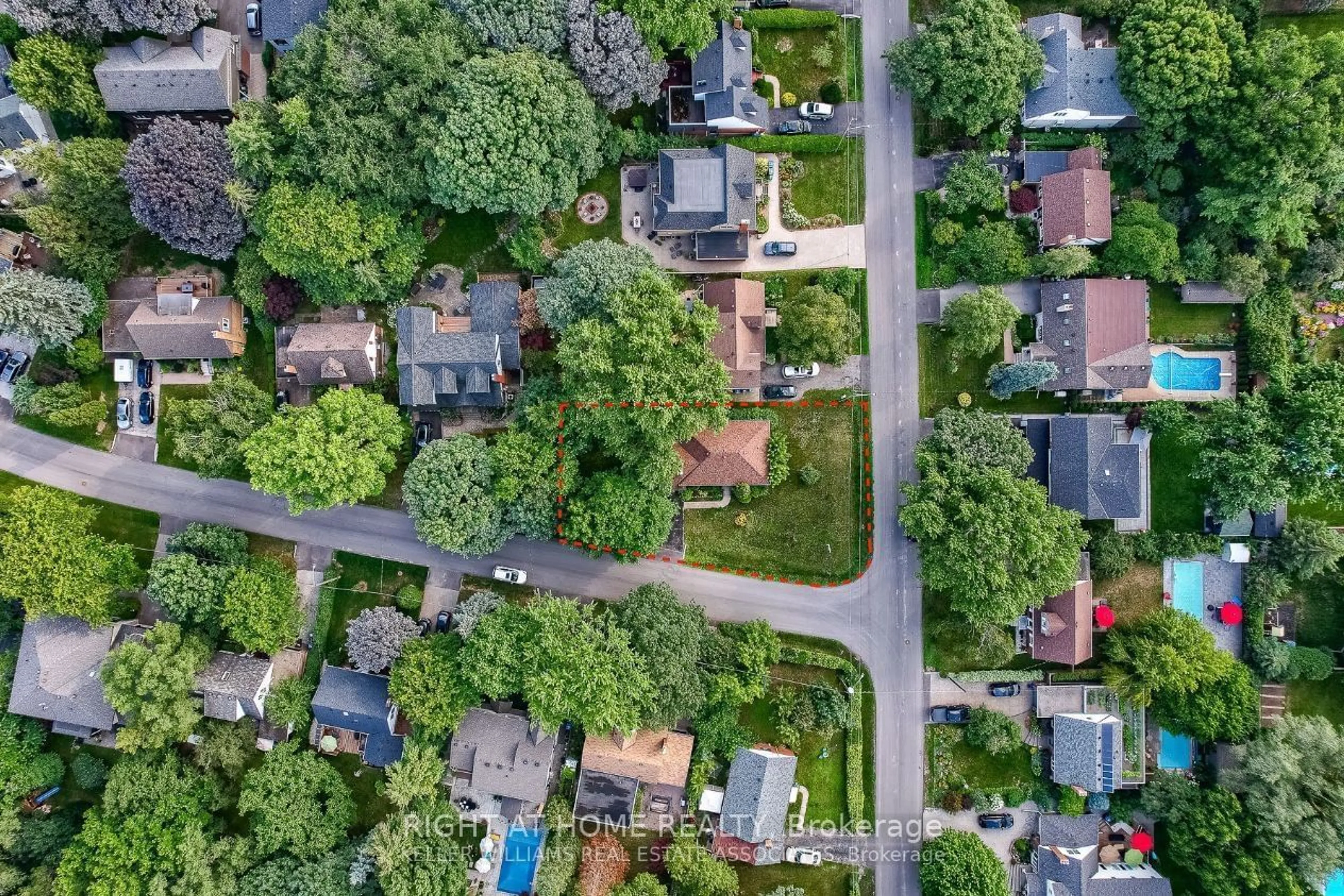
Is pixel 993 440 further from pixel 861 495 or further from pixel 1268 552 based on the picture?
pixel 1268 552

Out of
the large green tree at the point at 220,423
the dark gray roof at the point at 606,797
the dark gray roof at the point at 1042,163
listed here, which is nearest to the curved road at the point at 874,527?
the large green tree at the point at 220,423

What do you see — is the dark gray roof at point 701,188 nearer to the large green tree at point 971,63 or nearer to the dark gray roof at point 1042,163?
the large green tree at point 971,63

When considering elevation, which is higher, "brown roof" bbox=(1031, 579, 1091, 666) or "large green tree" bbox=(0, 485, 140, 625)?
"large green tree" bbox=(0, 485, 140, 625)

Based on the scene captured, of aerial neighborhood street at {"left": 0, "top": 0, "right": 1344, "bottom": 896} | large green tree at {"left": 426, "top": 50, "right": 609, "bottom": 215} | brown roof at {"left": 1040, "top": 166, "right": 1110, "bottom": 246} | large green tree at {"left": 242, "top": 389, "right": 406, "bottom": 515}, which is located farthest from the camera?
brown roof at {"left": 1040, "top": 166, "right": 1110, "bottom": 246}

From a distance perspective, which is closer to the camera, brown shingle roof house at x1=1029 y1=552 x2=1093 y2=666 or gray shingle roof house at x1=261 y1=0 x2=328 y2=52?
brown shingle roof house at x1=1029 y1=552 x2=1093 y2=666

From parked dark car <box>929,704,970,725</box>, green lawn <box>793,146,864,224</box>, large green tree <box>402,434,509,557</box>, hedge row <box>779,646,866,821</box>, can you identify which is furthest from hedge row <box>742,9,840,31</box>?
parked dark car <box>929,704,970,725</box>

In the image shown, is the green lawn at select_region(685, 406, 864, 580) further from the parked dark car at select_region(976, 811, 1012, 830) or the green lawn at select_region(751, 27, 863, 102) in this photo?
the green lawn at select_region(751, 27, 863, 102)
